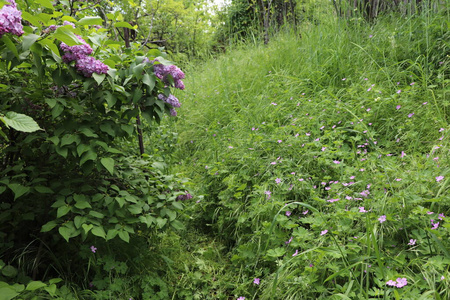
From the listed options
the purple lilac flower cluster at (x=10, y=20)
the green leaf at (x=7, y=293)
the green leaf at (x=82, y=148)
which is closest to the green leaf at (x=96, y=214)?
the green leaf at (x=82, y=148)

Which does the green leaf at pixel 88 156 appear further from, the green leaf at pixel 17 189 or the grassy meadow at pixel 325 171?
the grassy meadow at pixel 325 171

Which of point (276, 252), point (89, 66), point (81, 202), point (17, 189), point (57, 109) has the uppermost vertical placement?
point (89, 66)

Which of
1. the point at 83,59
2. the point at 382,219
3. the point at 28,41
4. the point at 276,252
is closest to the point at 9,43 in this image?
the point at 28,41

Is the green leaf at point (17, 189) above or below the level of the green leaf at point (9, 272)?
above

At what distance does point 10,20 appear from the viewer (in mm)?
1075

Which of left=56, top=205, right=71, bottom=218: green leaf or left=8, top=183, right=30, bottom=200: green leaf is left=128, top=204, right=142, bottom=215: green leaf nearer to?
left=56, top=205, right=71, bottom=218: green leaf

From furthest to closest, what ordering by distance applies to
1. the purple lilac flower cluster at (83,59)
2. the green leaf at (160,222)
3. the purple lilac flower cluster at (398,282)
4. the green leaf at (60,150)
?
1. the green leaf at (160,222)
2. the green leaf at (60,150)
3. the purple lilac flower cluster at (83,59)
4. the purple lilac flower cluster at (398,282)

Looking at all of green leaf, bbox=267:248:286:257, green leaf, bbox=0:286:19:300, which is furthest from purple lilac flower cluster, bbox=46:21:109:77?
green leaf, bbox=267:248:286:257

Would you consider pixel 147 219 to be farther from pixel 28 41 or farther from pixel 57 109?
pixel 28 41

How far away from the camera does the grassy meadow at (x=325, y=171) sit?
1.43 meters

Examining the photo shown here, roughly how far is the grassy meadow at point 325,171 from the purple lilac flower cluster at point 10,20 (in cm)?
125

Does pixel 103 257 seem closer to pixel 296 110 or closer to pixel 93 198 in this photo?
pixel 93 198

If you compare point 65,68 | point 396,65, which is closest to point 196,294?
point 65,68

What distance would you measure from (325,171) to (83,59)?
1.55 meters
